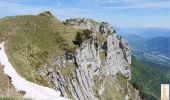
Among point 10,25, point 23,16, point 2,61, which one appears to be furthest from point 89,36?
point 2,61

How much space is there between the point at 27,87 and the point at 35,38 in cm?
4812

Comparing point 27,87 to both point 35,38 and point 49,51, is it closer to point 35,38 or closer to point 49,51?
point 49,51

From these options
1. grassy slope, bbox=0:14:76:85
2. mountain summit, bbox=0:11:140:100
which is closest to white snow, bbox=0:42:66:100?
mountain summit, bbox=0:11:140:100

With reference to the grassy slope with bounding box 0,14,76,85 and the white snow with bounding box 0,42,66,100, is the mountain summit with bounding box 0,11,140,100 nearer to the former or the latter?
the grassy slope with bounding box 0,14,76,85

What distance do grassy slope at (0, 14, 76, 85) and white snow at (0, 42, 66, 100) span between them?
243 inches

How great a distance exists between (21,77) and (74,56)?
2126 inches

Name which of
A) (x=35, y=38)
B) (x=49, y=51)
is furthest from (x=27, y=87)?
(x=35, y=38)

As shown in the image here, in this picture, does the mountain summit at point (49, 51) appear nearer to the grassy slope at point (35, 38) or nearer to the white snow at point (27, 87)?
the grassy slope at point (35, 38)

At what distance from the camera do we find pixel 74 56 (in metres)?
116

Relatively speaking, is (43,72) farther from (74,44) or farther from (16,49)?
(74,44)

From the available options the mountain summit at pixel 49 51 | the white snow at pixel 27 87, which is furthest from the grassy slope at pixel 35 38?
the white snow at pixel 27 87

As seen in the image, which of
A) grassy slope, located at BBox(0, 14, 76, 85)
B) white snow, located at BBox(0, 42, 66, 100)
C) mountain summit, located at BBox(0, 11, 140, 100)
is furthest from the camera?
mountain summit, located at BBox(0, 11, 140, 100)

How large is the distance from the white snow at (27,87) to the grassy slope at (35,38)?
6178 millimetres

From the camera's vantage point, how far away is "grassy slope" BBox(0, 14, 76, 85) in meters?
82.8
